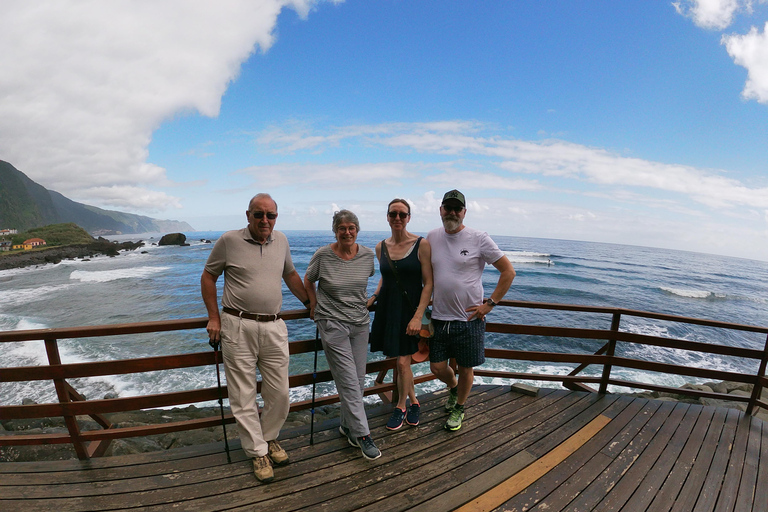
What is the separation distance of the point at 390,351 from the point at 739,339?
20940 mm

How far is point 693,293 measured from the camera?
2934cm

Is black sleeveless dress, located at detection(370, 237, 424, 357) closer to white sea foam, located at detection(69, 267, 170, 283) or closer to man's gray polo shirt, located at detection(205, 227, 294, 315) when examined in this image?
man's gray polo shirt, located at detection(205, 227, 294, 315)

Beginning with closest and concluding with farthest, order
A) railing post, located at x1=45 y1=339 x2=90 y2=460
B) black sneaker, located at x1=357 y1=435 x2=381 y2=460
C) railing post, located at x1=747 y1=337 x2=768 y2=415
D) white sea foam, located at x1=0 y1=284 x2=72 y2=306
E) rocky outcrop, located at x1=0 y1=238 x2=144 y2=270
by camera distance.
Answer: railing post, located at x1=45 y1=339 x2=90 y2=460, black sneaker, located at x1=357 y1=435 x2=381 y2=460, railing post, located at x1=747 y1=337 x2=768 y2=415, white sea foam, located at x1=0 y1=284 x2=72 y2=306, rocky outcrop, located at x1=0 y1=238 x2=144 y2=270

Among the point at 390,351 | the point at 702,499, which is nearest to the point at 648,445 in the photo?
the point at 702,499

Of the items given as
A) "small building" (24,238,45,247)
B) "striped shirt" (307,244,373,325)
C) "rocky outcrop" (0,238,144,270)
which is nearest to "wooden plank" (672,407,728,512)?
"striped shirt" (307,244,373,325)

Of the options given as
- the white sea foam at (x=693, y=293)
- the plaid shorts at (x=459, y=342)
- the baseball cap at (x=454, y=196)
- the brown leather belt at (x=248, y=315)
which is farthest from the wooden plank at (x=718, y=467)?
the white sea foam at (x=693, y=293)

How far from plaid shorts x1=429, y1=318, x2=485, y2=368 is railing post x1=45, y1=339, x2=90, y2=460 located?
9.59 feet

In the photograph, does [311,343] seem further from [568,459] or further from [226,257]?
[568,459]

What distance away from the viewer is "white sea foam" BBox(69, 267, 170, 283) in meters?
28.5

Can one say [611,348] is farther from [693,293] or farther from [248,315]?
[693,293]

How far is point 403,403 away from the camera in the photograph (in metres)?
3.25

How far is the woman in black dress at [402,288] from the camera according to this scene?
2973 millimetres

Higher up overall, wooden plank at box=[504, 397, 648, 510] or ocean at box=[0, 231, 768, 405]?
wooden plank at box=[504, 397, 648, 510]

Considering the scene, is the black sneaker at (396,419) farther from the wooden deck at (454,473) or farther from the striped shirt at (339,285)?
the striped shirt at (339,285)
